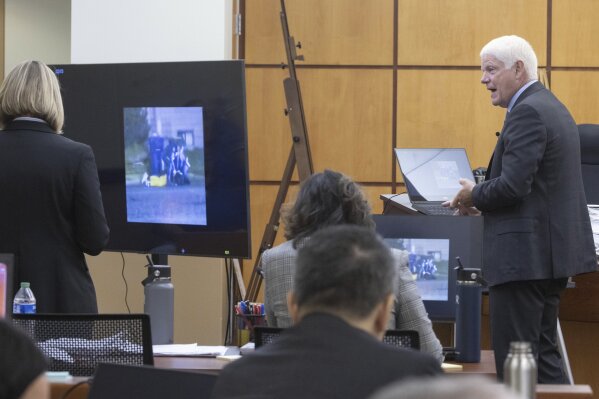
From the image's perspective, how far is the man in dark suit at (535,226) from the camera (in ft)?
13.0

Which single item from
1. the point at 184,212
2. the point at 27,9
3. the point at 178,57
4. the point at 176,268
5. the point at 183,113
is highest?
the point at 27,9

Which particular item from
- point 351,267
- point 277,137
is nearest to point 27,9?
point 277,137

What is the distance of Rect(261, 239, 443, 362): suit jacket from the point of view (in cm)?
285

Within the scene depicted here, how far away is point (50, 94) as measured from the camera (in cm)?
349

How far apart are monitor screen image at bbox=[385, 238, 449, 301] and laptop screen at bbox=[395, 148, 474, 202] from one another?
3.57 ft

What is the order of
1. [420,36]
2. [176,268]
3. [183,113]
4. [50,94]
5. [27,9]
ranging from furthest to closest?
[27,9] → [420,36] → [176,268] → [183,113] → [50,94]

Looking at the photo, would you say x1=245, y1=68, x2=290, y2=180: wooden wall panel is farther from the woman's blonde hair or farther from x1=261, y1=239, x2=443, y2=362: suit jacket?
x1=261, y1=239, x2=443, y2=362: suit jacket

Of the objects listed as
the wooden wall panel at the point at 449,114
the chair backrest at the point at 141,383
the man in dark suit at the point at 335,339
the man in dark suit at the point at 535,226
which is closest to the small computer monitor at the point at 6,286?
the chair backrest at the point at 141,383

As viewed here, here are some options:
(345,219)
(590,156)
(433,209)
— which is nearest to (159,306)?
(345,219)

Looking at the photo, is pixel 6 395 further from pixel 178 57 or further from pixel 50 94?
pixel 178 57

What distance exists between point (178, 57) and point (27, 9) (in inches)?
131

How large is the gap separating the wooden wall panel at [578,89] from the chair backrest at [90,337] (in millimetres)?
5054

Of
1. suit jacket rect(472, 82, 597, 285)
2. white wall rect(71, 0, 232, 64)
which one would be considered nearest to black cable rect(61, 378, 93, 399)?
suit jacket rect(472, 82, 597, 285)

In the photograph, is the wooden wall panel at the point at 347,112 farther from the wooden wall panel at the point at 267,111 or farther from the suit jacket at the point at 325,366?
the suit jacket at the point at 325,366
